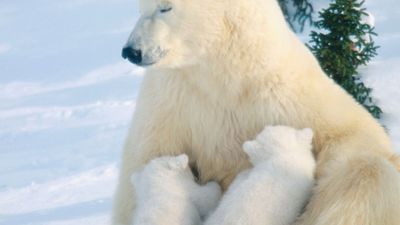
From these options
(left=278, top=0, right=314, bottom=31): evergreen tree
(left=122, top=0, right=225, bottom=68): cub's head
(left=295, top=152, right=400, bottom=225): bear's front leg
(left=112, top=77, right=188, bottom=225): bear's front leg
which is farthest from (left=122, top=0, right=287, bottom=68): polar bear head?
(left=278, top=0, right=314, bottom=31): evergreen tree

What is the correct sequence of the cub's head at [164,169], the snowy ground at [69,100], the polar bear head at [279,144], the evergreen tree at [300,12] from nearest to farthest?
the polar bear head at [279,144] < the cub's head at [164,169] < the snowy ground at [69,100] < the evergreen tree at [300,12]

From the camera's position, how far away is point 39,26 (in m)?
15.4

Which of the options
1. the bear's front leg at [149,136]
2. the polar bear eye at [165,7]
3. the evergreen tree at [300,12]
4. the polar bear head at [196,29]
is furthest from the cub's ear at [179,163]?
the evergreen tree at [300,12]

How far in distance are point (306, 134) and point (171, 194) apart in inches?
23.5

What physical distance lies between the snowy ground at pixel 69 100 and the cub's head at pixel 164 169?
3.18 metres

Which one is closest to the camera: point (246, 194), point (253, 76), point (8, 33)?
point (246, 194)

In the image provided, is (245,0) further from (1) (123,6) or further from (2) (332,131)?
(1) (123,6)

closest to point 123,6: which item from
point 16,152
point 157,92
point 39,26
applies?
point 39,26

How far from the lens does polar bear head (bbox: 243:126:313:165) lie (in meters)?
3.53

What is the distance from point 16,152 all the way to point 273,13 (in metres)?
6.33

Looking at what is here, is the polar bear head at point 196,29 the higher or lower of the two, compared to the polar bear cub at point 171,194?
higher

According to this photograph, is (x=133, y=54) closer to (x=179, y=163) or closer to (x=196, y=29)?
(x=196, y=29)

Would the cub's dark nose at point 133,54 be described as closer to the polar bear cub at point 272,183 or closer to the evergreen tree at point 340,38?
the polar bear cub at point 272,183

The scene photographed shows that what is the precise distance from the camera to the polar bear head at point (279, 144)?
3525mm
